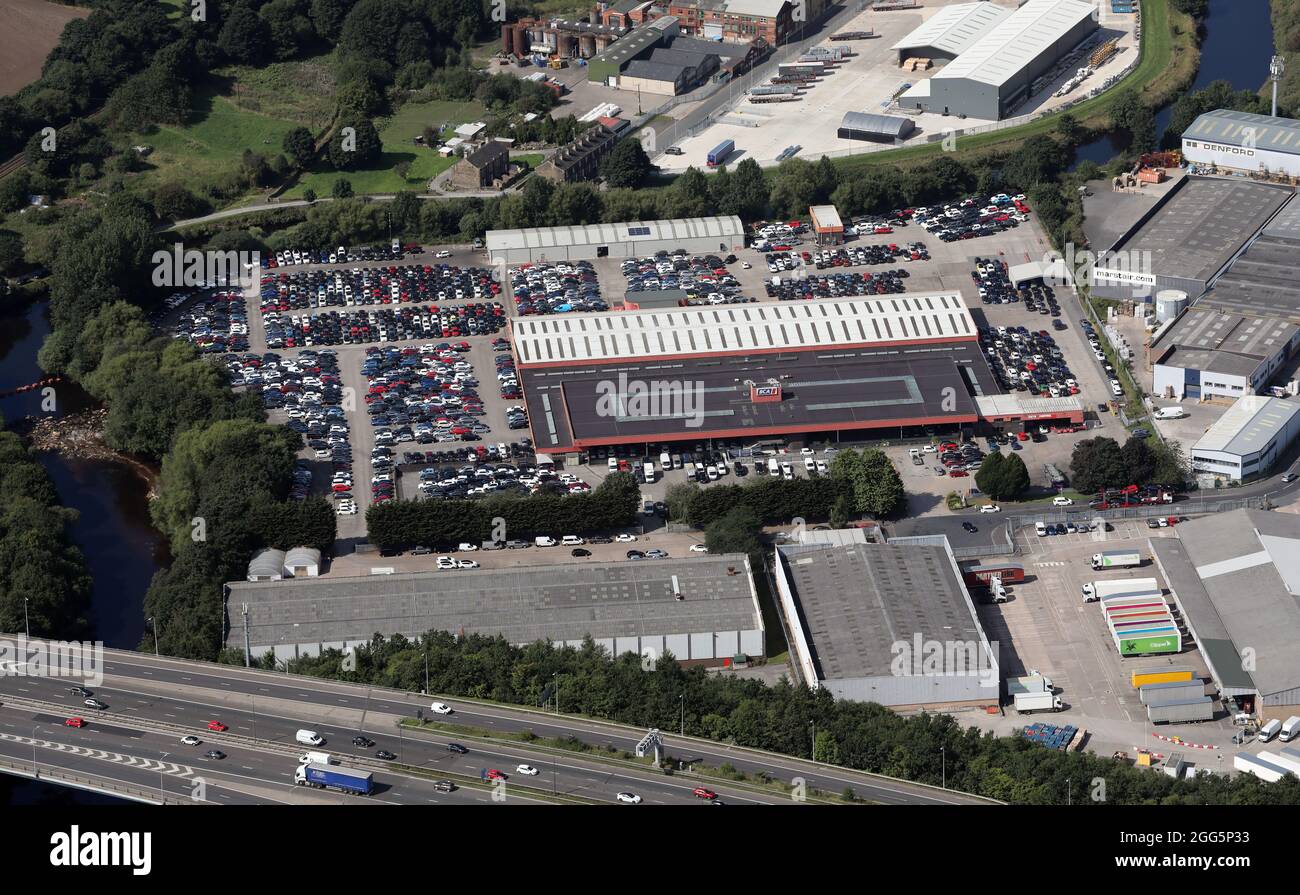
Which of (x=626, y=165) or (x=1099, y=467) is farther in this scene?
(x=626, y=165)

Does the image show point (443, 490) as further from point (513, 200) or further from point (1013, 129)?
point (1013, 129)

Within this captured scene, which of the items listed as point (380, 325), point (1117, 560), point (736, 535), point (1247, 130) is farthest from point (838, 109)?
point (736, 535)

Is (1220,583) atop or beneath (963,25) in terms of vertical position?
beneath

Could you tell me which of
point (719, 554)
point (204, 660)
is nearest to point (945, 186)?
point (719, 554)

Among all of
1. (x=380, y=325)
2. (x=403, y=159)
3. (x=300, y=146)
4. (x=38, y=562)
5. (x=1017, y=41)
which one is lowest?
(x=38, y=562)

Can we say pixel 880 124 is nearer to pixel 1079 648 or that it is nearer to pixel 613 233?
pixel 613 233

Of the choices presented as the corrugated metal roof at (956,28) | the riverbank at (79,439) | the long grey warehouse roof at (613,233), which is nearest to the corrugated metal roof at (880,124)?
the corrugated metal roof at (956,28)

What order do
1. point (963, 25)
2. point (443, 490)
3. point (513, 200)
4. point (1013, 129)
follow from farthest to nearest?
point (963, 25) → point (1013, 129) → point (513, 200) → point (443, 490)

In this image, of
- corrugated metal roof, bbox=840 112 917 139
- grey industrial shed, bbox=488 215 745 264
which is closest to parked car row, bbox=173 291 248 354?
grey industrial shed, bbox=488 215 745 264
